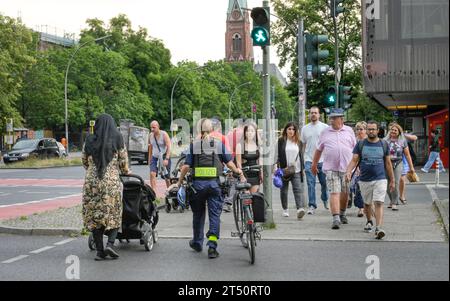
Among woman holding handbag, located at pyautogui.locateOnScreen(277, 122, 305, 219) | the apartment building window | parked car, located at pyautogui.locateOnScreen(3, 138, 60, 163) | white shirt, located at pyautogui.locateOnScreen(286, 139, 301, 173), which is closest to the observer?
the apartment building window

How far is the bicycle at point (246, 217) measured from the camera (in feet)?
24.6

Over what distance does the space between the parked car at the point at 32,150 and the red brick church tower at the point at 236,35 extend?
109595 millimetres

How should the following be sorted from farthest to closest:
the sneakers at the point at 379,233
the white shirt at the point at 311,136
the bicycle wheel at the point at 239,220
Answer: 1. the white shirt at the point at 311,136
2. the sneakers at the point at 379,233
3. the bicycle wheel at the point at 239,220

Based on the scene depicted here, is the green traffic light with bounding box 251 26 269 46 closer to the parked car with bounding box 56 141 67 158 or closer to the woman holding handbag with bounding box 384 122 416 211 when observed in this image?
the woman holding handbag with bounding box 384 122 416 211

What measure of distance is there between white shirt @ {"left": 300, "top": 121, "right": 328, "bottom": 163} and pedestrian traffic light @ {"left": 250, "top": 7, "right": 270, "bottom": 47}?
2.78 m

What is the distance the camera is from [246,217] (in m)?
7.90

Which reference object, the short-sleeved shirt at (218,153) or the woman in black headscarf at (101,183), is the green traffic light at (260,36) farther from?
the woman in black headscarf at (101,183)

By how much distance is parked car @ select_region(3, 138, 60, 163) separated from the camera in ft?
136

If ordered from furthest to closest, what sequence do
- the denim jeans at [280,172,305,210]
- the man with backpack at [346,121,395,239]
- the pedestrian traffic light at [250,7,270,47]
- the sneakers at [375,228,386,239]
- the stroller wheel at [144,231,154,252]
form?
the denim jeans at [280,172,305,210] → the pedestrian traffic light at [250,7,270,47] → the man with backpack at [346,121,395,239] → the sneakers at [375,228,386,239] → the stroller wheel at [144,231,154,252]

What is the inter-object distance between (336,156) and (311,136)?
2013mm

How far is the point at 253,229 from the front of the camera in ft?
25.1

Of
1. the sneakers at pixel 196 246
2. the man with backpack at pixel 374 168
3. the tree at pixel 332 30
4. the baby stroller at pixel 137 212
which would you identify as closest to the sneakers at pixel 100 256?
the baby stroller at pixel 137 212

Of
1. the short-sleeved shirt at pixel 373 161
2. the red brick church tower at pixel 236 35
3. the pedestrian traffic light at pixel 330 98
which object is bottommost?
the short-sleeved shirt at pixel 373 161

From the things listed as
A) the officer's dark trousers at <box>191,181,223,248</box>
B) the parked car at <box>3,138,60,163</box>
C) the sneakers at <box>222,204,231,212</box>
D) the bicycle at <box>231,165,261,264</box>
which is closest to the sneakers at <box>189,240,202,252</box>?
the officer's dark trousers at <box>191,181,223,248</box>
